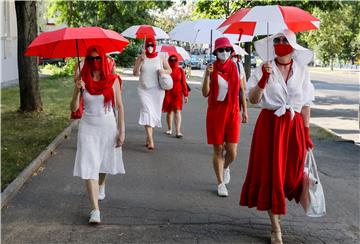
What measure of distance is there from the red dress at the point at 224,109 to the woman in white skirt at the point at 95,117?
4.61 feet

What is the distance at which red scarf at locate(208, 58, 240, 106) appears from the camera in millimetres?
6449

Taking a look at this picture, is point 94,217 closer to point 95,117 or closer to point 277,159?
point 95,117

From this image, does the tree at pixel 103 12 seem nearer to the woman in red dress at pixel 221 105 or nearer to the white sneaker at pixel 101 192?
the woman in red dress at pixel 221 105

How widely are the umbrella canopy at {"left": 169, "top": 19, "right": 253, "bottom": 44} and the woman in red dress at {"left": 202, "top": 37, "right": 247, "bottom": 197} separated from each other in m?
1.68

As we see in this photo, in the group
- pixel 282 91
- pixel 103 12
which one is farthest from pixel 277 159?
pixel 103 12

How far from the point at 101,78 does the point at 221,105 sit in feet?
5.69

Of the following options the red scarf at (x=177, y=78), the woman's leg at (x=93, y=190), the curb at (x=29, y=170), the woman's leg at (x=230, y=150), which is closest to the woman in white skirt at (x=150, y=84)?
the red scarf at (x=177, y=78)

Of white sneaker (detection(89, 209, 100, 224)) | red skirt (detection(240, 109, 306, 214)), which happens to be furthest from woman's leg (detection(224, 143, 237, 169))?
white sneaker (detection(89, 209, 100, 224))

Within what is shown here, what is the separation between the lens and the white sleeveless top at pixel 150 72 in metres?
9.45

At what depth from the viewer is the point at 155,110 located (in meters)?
9.73

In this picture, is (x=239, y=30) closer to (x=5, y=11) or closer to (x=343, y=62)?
(x=5, y=11)

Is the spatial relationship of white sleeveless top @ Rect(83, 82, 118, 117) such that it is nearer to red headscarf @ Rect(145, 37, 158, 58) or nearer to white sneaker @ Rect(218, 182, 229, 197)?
white sneaker @ Rect(218, 182, 229, 197)

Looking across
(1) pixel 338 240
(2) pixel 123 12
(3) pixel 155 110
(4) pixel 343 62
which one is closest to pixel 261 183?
(1) pixel 338 240

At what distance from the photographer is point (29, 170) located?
288 inches
